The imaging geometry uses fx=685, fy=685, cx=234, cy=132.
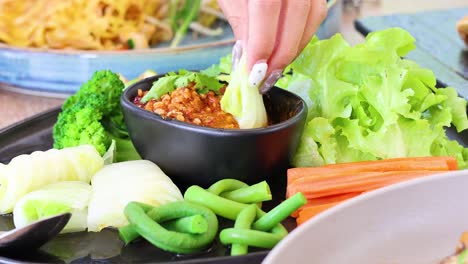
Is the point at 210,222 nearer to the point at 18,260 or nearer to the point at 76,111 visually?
the point at 18,260

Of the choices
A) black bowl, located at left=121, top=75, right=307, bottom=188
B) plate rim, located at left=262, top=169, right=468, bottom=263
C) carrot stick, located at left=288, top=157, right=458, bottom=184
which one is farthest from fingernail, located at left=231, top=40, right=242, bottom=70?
plate rim, located at left=262, top=169, right=468, bottom=263

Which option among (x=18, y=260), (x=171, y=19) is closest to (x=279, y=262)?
(x=18, y=260)

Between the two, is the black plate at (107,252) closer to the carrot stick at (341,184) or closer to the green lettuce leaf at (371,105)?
the carrot stick at (341,184)

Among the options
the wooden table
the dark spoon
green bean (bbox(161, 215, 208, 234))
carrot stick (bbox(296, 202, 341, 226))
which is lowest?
the wooden table

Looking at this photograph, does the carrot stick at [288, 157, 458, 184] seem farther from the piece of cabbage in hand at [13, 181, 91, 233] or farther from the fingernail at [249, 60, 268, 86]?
the piece of cabbage in hand at [13, 181, 91, 233]

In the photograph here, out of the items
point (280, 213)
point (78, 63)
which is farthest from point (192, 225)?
point (78, 63)
